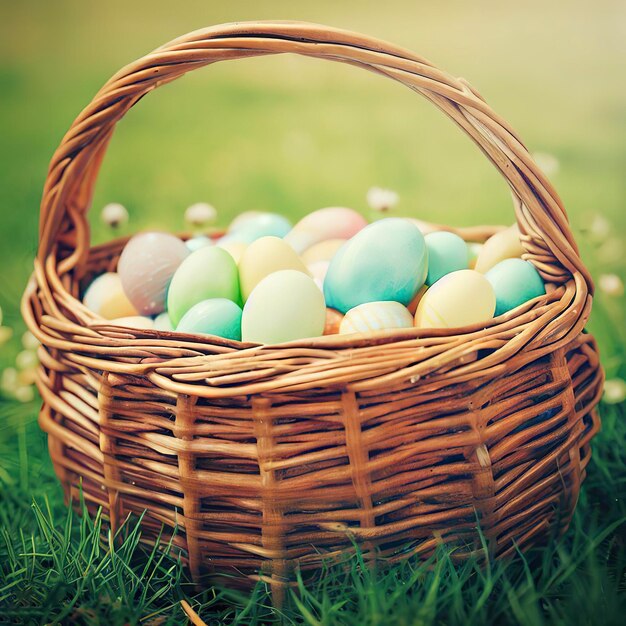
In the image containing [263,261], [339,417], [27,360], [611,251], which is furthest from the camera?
[611,251]

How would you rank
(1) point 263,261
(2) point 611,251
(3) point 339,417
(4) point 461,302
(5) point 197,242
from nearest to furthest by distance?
(3) point 339,417, (4) point 461,302, (1) point 263,261, (5) point 197,242, (2) point 611,251

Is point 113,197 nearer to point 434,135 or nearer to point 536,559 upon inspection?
point 434,135

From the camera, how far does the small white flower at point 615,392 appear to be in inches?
48.6

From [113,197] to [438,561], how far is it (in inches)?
72.3

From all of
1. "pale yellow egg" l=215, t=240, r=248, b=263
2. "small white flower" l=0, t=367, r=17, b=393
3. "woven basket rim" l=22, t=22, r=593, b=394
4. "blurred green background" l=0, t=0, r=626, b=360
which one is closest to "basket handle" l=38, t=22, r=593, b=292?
"woven basket rim" l=22, t=22, r=593, b=394

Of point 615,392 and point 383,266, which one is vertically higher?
point 383,266

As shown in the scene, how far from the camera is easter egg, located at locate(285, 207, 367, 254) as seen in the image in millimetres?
1155

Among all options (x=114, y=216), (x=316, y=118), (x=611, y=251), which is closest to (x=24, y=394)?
(x=114, y=216)

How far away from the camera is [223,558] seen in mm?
817

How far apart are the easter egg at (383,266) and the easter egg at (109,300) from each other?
13.1 inches

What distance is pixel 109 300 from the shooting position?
1.05 m

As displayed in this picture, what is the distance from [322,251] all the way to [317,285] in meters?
0.19

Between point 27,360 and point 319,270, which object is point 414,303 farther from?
point 27,360

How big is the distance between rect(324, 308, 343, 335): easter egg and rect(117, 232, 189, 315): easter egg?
0.25 meters
